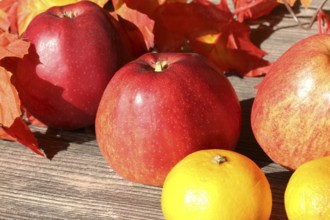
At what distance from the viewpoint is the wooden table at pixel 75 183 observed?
1.14m

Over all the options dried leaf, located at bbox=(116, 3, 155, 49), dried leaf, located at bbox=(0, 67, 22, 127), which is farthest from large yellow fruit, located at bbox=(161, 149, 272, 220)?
dried leaf, located at bbox=(116, 3, 155, 49)

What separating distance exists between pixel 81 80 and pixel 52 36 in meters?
0.10

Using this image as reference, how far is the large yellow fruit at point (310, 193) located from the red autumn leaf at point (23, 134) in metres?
0.51

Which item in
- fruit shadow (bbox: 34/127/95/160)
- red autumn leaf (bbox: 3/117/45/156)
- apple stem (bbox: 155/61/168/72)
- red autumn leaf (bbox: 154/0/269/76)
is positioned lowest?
fruit shadow (bbox: 34/127/95/160)

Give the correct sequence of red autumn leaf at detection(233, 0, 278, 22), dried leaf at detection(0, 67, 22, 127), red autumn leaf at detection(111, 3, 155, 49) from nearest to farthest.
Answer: dried leaf at detection(0, 67, 22, 127) < red autumn leaf at detection(111, 3, 155, 49) < red autumn leaf at detection(233, 0, 278, 22)

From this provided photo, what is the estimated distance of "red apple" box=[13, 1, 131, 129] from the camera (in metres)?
1.30

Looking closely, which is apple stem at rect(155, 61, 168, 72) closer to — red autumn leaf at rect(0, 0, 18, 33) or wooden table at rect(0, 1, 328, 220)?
wooden table at rect(0, 1, 328, 220)

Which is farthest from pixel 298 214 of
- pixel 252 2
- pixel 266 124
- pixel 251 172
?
pixel 252 2

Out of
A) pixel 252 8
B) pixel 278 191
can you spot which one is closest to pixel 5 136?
pixel 278 191

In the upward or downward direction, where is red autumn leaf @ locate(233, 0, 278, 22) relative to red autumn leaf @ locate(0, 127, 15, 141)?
upward

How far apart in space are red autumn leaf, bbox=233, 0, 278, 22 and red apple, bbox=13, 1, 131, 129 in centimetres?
42

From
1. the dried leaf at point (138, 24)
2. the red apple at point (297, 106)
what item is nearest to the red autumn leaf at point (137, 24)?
the dried leaf at point (138, 24)

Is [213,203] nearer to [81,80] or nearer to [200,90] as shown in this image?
[200,90]

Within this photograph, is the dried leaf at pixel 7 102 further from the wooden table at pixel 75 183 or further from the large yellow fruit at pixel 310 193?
the large yellow fruit at pixel 310 193
